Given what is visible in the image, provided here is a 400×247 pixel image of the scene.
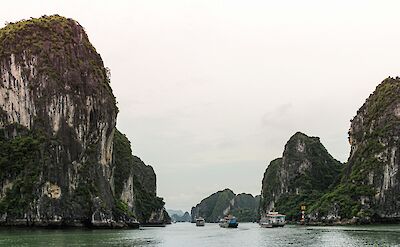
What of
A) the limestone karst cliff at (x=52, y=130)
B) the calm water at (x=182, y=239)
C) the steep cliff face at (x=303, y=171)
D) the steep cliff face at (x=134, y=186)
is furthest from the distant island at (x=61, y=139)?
the steep cliff face at (x=303, y=171)

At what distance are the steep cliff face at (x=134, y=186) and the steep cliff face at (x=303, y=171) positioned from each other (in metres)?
37.9

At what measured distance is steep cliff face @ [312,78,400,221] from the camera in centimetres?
10456

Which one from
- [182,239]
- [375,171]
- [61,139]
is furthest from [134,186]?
[182,239]

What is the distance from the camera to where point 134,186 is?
470 ft

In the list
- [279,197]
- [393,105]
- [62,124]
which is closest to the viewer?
[62,124]

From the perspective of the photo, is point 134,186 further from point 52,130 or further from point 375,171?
point 52,130

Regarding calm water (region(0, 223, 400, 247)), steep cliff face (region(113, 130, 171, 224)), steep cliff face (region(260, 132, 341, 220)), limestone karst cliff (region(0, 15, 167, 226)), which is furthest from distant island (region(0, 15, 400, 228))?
steep cliff face (region(260, 132, 341, 220))

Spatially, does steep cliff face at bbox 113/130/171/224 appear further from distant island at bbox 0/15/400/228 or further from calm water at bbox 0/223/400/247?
calm water at bbox 0/223/400/247

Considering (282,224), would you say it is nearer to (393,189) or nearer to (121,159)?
(393,189)

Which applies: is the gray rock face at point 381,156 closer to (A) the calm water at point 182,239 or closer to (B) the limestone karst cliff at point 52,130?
(A) the calm water at point 182,239

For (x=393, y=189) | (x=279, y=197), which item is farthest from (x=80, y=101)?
(x=279, y=197)

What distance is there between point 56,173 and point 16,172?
17.0 ft

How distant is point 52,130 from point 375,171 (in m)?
65.6

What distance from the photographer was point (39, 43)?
259 ft
